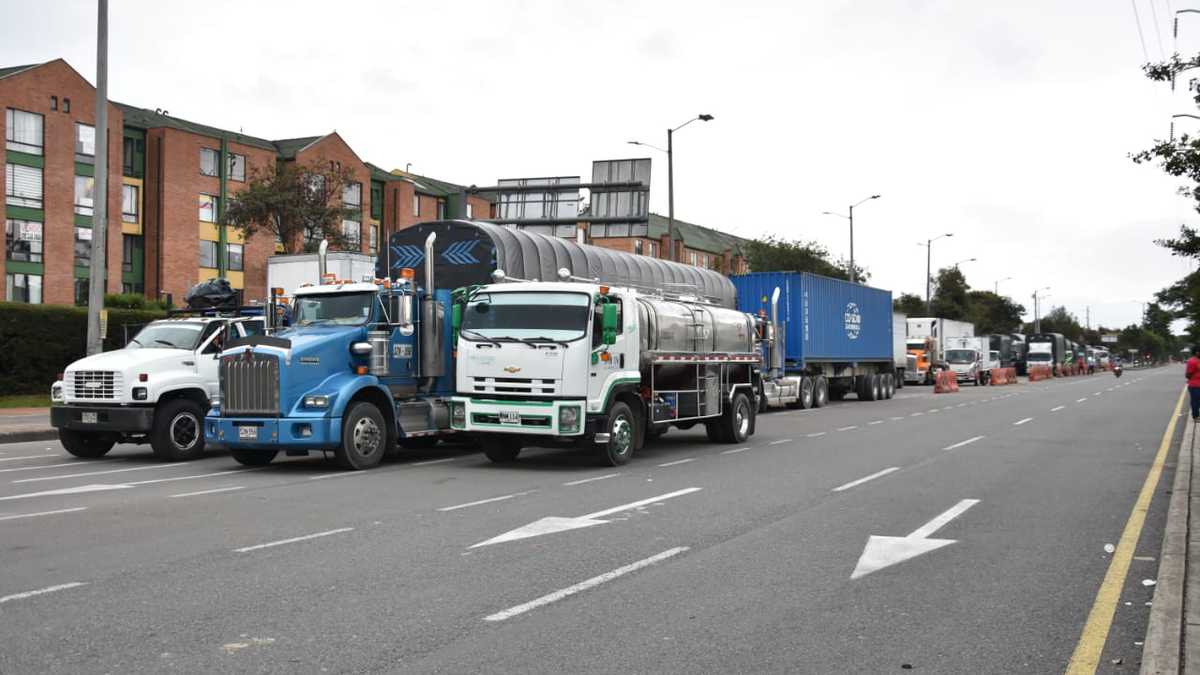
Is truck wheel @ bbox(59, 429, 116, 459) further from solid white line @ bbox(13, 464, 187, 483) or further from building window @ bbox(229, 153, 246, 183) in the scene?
building window @ bbox(229, 153, 246, 183)

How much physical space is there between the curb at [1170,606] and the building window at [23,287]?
4734 centimetres

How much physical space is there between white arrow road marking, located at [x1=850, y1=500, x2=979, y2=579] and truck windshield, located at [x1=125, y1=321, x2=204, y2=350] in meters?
11.6

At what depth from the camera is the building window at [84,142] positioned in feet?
163

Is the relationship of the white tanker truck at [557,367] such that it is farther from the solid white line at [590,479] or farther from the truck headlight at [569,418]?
the solid white line at [590,479]

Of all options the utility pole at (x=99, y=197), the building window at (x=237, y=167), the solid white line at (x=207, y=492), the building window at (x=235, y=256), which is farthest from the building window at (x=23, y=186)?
the solid white line at (x=207, y=492)

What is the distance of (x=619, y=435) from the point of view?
15.2 meters

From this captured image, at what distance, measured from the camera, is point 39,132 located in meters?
47.7

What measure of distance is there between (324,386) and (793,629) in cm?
943

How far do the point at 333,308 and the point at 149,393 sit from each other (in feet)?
9.81

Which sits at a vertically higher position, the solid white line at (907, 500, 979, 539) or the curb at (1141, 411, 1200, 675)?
the curb at (1141, 411, 1200, 675)

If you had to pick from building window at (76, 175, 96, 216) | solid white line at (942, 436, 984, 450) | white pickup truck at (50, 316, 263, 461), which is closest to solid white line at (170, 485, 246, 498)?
white pickup truck at (50, 316, 263, 461)

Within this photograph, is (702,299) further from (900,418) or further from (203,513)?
(203,513)

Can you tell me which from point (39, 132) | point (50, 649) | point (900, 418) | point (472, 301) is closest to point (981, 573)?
point (50, 649)

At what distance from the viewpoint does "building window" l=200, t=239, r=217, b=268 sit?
181 feet
